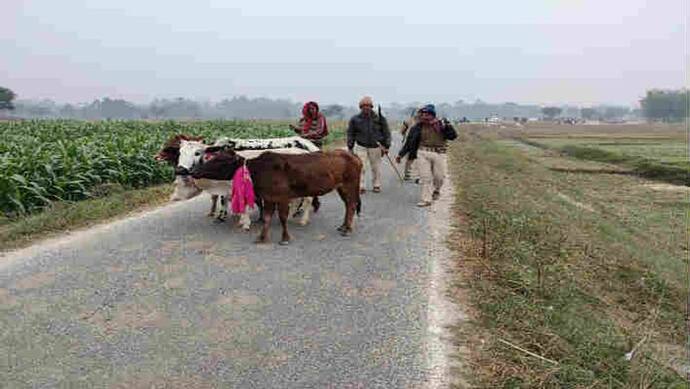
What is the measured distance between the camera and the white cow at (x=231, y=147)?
873 centimetres

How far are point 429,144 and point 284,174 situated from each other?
392 cm

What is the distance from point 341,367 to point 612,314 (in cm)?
483

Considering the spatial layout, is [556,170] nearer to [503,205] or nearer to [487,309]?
[503,205]

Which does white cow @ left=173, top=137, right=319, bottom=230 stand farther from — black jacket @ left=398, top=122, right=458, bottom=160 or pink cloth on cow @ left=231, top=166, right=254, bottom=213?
black jacket @ left=398, top=122, right=458, bottom=160

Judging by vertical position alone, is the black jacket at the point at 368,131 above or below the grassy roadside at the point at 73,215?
above

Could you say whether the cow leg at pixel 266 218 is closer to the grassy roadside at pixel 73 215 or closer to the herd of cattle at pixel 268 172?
the herd of cattle at pixel 268 172

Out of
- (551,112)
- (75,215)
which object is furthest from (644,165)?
(551,112)

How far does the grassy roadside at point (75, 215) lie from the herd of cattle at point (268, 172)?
1.79 meters

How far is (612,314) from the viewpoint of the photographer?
7.93 m

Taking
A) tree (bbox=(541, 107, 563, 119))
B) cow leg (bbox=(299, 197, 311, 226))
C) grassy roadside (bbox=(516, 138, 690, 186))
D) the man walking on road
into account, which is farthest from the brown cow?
tree (bbox=(541, 107, 563, 119))

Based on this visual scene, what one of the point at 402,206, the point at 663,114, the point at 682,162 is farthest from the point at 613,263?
the point at 663,114

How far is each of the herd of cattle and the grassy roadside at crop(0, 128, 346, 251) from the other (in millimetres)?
1795

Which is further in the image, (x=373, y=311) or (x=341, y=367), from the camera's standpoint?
(x=373, y=311)

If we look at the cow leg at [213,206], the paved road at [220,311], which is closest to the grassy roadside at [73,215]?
the paved road at [220,311]
